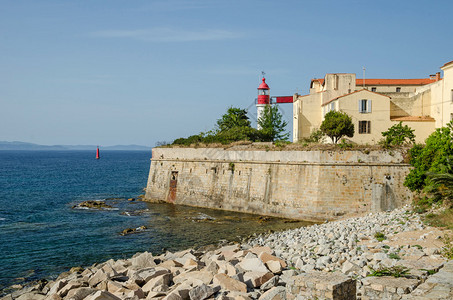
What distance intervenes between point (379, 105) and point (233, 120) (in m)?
18.5

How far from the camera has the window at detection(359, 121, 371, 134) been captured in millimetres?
30047

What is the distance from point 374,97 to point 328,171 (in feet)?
35.1

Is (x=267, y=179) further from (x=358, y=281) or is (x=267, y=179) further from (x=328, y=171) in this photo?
(x=358, y=281)

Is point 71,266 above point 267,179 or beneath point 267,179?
beneath

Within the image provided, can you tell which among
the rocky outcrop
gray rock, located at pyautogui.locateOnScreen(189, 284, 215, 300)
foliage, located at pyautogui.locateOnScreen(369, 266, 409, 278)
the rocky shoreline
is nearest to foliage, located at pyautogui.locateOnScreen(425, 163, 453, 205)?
the rocky shoreline

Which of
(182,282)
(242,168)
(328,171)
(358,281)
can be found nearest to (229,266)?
(182,282)

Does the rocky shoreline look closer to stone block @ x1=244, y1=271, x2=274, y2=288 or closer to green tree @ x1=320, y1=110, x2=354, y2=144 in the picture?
stone block @ x1=244, y1=271, x2=274, y2=288

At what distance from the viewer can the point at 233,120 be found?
45531 millimetres

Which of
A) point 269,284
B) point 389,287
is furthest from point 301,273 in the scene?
point 389,287

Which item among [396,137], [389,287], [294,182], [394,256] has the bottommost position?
[394,256]

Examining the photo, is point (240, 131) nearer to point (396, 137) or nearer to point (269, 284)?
point (396, 137)

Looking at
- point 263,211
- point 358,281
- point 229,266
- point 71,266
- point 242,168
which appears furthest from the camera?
point 242,168

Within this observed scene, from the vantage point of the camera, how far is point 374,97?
29969 mm

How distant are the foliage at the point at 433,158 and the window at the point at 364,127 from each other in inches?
438
